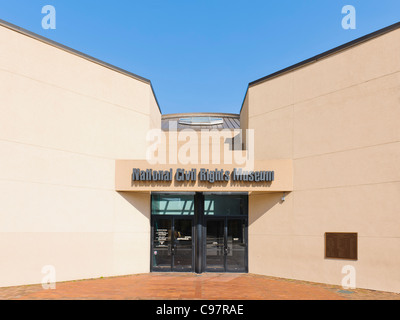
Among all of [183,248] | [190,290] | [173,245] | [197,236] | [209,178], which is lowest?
[190,290]

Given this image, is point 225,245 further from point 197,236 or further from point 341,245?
point 341,245

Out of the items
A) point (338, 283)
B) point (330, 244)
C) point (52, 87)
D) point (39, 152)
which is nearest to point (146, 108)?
point (52, 87)

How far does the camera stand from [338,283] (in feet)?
40.4

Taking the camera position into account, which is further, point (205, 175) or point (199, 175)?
point (199, 175)

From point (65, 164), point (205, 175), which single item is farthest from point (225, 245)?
point (65, 164)

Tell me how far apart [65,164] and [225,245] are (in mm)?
7469

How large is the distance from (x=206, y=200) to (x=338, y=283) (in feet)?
20.5

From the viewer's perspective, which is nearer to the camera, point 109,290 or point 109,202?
point 109,290

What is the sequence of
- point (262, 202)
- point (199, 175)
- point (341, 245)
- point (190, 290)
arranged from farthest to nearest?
1. point (262, 202)
2. point (199, 175)
3. point (341, 245)
4. point (190, 290)

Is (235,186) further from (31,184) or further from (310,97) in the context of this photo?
(31,184)

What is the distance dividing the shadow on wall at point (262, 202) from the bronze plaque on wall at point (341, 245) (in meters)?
2.35

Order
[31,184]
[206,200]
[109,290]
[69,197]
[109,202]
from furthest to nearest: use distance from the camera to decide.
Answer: [206,200] → [109,202] → [69,197] → [31,184] → [109,290]

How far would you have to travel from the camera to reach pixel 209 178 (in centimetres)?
1394

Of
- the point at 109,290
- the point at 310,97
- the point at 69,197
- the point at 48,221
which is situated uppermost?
the point at 310,97
